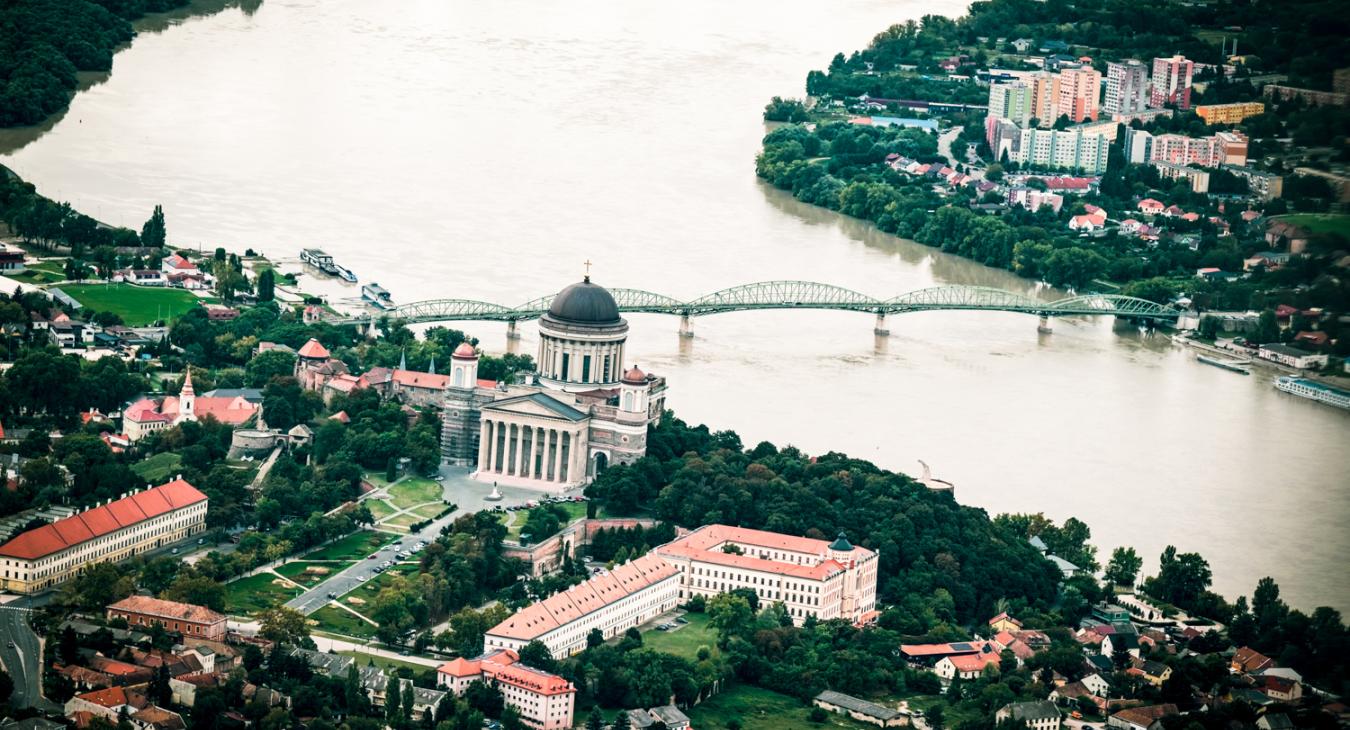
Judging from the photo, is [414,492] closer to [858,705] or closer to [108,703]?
[858,705]

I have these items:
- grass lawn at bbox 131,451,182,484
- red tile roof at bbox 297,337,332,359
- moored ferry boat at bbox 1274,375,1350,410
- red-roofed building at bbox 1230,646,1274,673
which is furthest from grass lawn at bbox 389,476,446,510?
moored ferry boat at bbox 1274,375,1350,410

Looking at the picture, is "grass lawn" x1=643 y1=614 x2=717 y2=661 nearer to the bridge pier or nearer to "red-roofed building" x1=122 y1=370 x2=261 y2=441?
"red-roofed building" x1=122 y1=370 x2=261 y2=441

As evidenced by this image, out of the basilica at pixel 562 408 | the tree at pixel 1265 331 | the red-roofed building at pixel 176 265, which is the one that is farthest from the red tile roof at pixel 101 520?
the tree at pixel 1265 331

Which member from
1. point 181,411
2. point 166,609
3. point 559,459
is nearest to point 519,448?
→ point 559,459

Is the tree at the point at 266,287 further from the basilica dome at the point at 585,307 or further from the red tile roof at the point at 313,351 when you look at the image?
the basilica dome at the point at 585,307

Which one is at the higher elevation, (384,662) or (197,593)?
(197,593)

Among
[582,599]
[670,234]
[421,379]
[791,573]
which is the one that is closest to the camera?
[582,599]

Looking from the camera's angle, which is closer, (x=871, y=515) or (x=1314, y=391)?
(x=871, y=515)

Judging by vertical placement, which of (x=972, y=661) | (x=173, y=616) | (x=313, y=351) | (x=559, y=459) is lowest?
(x=972, y=661)

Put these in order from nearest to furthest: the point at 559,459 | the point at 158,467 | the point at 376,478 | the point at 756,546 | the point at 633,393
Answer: the point at 756,546 < the point at 158,467 < the point at 376,478 < the point at 559,459 < the point at 633,393

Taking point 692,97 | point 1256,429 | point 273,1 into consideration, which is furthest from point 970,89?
point 1256,429
